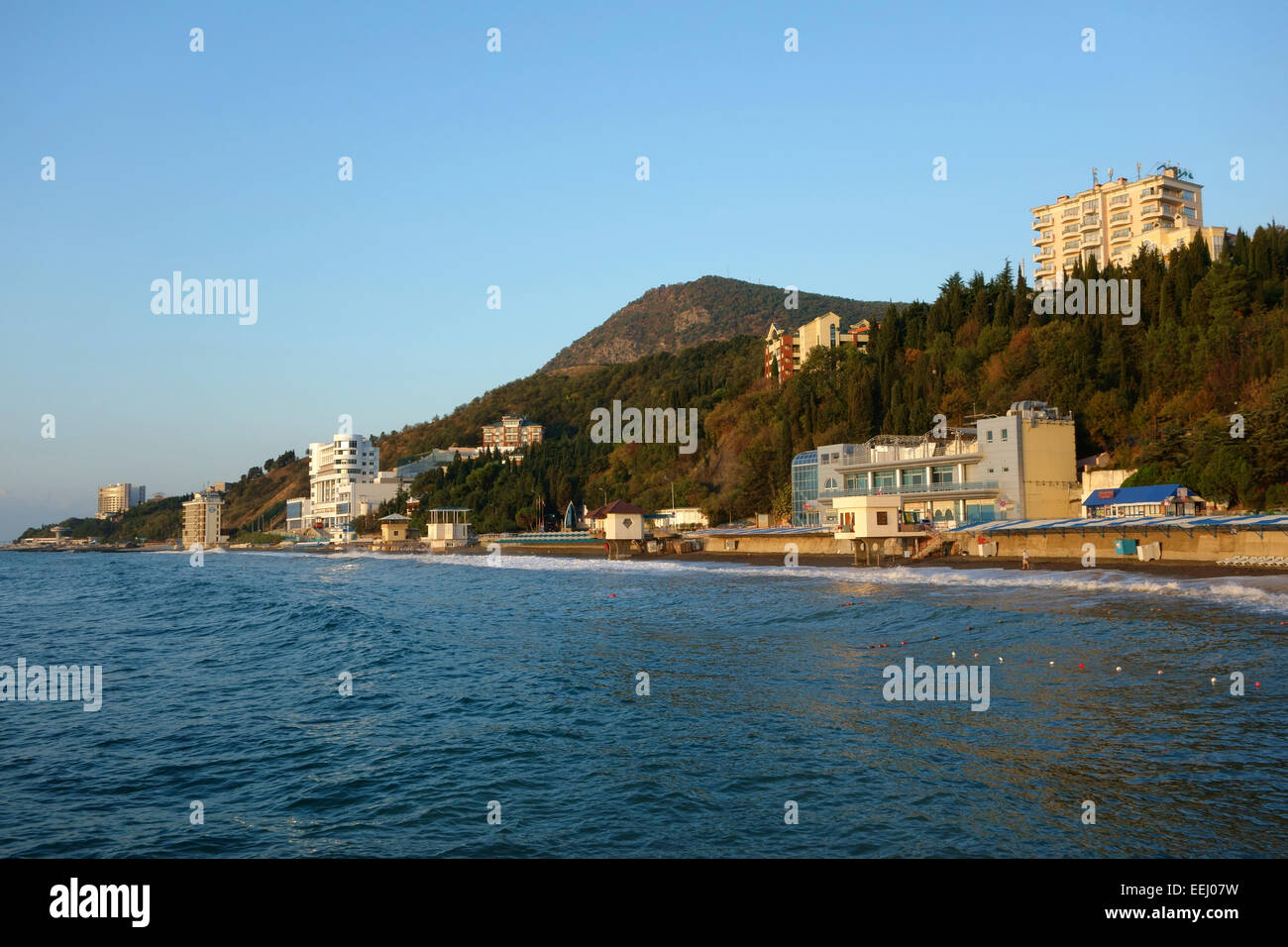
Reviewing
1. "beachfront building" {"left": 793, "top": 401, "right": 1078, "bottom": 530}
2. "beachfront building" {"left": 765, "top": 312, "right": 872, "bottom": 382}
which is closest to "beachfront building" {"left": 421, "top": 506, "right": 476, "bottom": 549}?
"beachfront building" {"left": 765, "top": 312, "right": 872, "bottom": 382}

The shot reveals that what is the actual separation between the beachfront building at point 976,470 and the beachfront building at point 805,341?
41021mm

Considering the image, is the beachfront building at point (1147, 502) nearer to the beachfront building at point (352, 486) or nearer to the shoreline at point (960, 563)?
the shoreline at point (960, 563)

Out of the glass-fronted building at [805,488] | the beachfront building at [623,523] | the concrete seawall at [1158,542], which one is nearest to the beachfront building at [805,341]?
the glass-fronted building at [805,488]

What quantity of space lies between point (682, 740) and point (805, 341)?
11204 cm

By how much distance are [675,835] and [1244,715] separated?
10.4m

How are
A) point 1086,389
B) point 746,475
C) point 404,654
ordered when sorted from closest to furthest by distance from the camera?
point 404,654
point 1086,389
point 746,475

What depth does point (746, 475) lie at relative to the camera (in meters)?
96.2

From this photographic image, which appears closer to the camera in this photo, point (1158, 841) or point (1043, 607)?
point (1158, 841)

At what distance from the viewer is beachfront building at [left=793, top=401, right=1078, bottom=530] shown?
60938 mm

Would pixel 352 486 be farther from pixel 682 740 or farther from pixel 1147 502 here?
pixel 682 740

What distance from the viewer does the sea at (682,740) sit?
994cm

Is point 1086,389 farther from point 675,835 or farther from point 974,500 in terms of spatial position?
point 675,835
